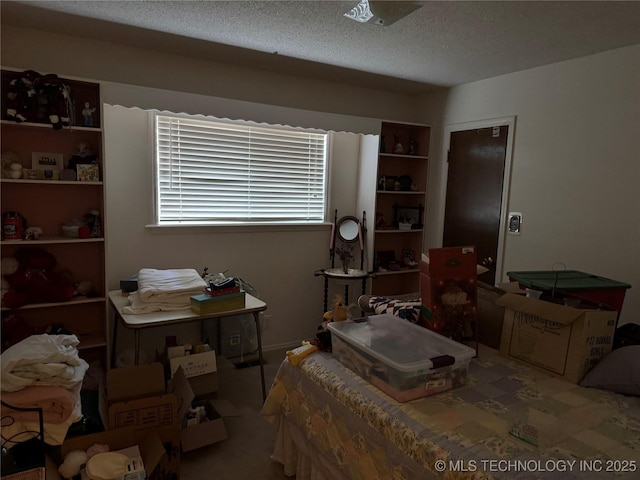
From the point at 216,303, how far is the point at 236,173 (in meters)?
1.41

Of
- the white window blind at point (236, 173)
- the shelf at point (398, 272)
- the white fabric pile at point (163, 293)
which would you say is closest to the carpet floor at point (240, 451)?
the white fabric pile at point (163, 293)

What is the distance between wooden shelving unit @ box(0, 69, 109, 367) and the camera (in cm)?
262

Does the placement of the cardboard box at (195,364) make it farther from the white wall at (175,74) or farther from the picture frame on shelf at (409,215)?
the picture frame on shelf at (409,215)

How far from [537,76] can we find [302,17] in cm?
188

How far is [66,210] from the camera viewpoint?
111 inches

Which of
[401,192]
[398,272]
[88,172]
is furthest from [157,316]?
[401,192]

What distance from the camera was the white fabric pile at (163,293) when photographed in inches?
97.2

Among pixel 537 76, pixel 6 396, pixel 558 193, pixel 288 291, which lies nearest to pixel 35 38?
pixel 6 396

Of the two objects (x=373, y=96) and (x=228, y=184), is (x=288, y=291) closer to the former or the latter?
(x=228, y=184)

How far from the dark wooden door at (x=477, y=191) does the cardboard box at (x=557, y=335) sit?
170 centimetres

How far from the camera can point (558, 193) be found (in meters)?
2.91

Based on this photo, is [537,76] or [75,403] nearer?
[75,403]

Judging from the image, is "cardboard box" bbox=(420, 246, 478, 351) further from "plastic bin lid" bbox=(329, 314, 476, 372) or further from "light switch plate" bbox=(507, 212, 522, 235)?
"light switch plate" bbox=(507, 212, 522, 235)

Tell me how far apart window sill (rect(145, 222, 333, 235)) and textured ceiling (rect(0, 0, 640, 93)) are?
131cm
